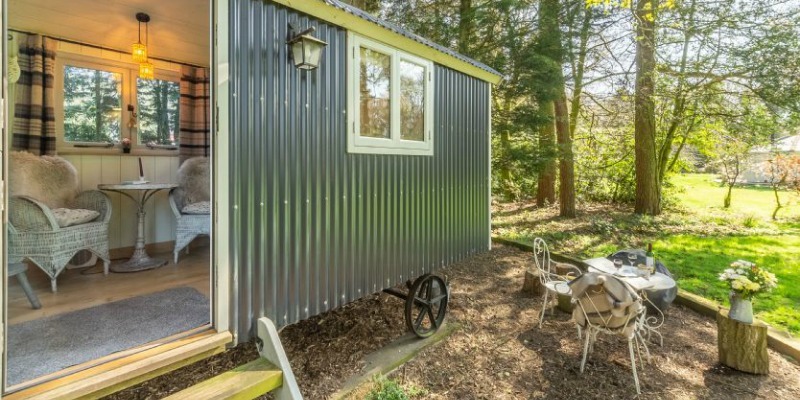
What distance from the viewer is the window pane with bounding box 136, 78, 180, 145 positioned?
4352 mm

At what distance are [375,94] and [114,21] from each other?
8.12 ft

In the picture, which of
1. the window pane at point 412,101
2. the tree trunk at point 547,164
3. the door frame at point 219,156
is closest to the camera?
the door frame at point 219,156

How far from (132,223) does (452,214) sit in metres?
3.31

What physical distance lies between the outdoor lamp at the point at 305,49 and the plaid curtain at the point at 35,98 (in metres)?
2.79

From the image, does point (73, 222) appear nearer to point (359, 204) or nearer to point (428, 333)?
point (359, 204)

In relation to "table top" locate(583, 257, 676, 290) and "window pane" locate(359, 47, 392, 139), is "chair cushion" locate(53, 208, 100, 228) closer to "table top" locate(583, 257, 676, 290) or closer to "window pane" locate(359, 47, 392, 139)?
"window pane" locate(359, 47, 392, 139)

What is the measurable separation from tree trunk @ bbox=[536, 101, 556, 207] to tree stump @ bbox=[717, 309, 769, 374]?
4.32m

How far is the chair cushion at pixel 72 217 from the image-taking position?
3043 millimetres

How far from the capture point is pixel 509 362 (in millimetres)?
3447

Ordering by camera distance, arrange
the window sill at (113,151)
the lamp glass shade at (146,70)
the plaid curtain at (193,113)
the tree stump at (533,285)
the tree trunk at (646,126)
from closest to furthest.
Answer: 1. the window sill at (113,151)
2. the lamp glass shade at (146,70)
3. the plaid curtain at (193,113)
4. the tree stump at (533,285)
5. the tree trunk at (646,126)

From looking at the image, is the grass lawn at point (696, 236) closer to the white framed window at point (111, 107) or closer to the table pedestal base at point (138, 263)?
the table pedestal base at point (138, 263)

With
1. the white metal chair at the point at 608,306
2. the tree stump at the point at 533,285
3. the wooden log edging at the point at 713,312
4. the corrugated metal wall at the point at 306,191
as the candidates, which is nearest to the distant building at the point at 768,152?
the wooden log edging at the point at 713,312

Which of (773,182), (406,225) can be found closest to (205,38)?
(406,225)

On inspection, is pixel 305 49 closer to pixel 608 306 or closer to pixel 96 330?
pixel 96 330
